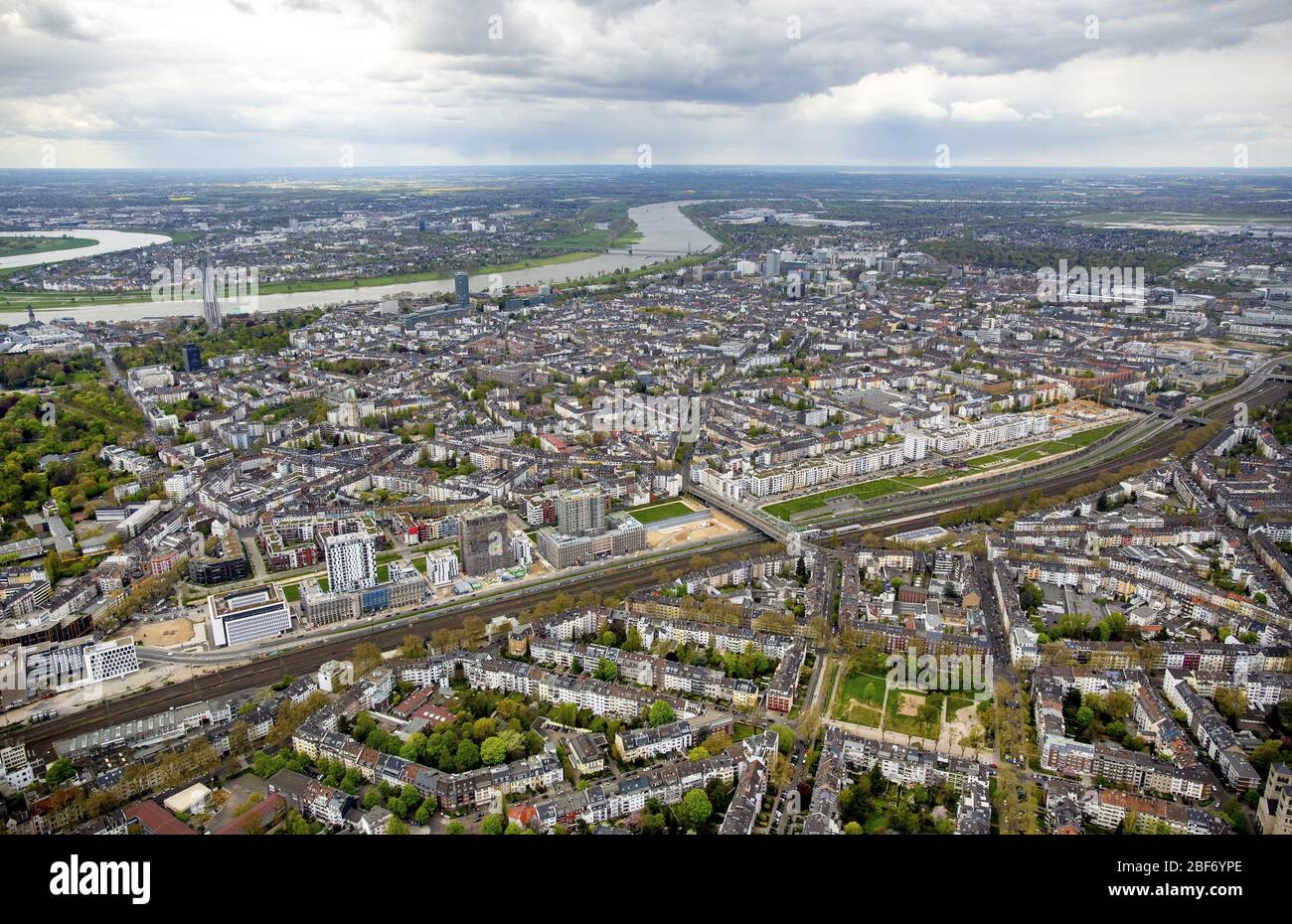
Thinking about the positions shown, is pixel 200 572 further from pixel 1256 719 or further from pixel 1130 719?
pixel 1256 719

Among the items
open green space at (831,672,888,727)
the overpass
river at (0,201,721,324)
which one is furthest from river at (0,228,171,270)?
open green space at (831,672,888,727)
